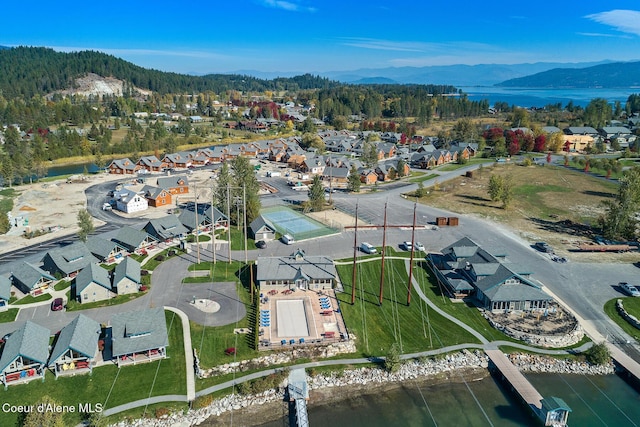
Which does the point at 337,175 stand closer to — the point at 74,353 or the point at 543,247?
the point at 543,247

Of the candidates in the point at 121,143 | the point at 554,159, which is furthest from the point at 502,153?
the point at 121,143

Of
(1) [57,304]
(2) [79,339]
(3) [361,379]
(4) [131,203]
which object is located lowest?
(3) [361,379]

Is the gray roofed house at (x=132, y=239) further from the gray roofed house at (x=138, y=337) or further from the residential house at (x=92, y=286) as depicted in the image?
the gray roofed house at (x=138, y=337)

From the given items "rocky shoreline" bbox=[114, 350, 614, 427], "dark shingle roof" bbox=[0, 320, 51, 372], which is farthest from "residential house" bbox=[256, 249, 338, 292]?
"dark shingle roof" bbox=[0, 320, 51, 372]

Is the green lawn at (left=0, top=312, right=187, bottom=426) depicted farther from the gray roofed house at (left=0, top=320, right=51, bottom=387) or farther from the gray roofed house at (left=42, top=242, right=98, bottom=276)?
the gray roofed house at (left=42, top=242, right=98, bottom=276)

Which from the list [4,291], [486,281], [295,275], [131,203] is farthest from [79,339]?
[131,203]

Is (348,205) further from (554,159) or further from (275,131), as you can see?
(275,131)

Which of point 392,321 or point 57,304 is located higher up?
point 57,304

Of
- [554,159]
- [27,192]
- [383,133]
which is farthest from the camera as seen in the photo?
[383,133]
